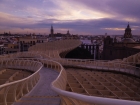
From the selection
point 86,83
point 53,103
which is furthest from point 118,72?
point 53,103

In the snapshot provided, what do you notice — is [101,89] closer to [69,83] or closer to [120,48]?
[69,83]

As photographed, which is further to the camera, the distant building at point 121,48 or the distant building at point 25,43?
the distant building at point 25,43

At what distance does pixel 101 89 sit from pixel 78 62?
30.5ft

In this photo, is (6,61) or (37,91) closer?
(37,91)

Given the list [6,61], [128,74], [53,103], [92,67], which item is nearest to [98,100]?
[53,103]

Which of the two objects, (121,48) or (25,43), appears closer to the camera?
(121,48)

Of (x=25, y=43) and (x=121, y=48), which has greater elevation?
(x=25, y=43)

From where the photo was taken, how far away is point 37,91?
10.2 meters

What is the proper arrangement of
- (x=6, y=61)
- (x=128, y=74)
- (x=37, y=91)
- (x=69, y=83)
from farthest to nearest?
1. (x=6, y=61)
2. (x=128, y=74)
3. (x=69, y=83)
4. (x=37, y=91)

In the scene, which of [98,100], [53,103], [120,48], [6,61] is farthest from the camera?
[120,48]

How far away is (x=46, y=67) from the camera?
1981cm

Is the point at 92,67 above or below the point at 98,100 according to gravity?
below

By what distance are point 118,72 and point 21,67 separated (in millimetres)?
9143

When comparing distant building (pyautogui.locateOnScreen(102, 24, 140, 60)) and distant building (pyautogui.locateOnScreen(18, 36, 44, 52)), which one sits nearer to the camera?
distant building (pyautogui.locateOnScreen(102, 24, 140, 60))
